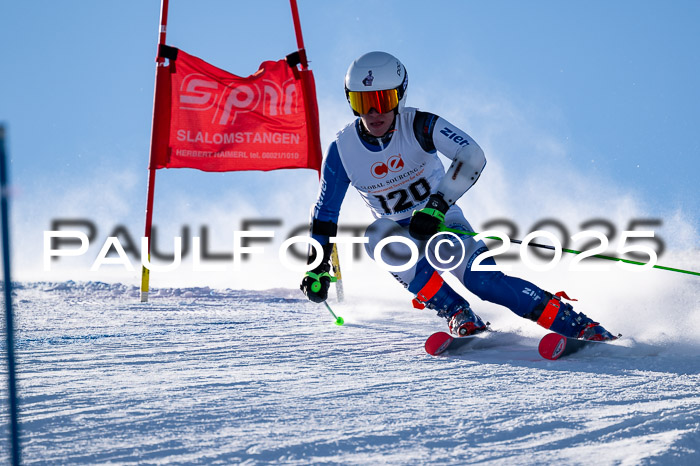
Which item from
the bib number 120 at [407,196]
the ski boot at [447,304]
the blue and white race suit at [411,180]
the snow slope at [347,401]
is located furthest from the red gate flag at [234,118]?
the ski boot at [447,304]

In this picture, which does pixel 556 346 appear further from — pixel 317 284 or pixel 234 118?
pixel 234 118

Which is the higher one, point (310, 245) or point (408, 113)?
point (408, 113)

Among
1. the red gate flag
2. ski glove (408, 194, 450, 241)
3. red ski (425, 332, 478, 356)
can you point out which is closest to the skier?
ski glove (408, 194, 450, 241)

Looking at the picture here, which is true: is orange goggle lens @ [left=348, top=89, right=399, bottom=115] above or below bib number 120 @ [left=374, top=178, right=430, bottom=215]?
above

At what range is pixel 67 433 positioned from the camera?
1916 millimetres

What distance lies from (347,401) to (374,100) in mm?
1652

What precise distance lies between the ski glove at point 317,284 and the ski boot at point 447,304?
20.2 inches

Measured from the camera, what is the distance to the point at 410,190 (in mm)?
3623

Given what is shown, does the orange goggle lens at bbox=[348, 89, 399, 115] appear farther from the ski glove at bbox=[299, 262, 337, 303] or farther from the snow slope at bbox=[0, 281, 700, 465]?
the snow slope at bbox=[0, 281, 700, 465]

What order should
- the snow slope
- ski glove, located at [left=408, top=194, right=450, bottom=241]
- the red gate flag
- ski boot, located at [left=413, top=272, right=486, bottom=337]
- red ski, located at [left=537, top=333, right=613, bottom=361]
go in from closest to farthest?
the snow slope
red ski, located at [left=537, top=333, right=613, bottom=361]
ski glove, located at [left=408, top=194, right=450, bottom=241]
ski boot, located at [left=413, top=272, right=486, bottom=337]
the red gate flag

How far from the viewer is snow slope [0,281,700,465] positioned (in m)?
1.71

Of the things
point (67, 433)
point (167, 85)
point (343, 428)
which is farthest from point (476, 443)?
point (167, 85)

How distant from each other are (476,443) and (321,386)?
907 millimetres

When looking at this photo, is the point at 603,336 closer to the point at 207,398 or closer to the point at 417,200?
the point at 417,200
